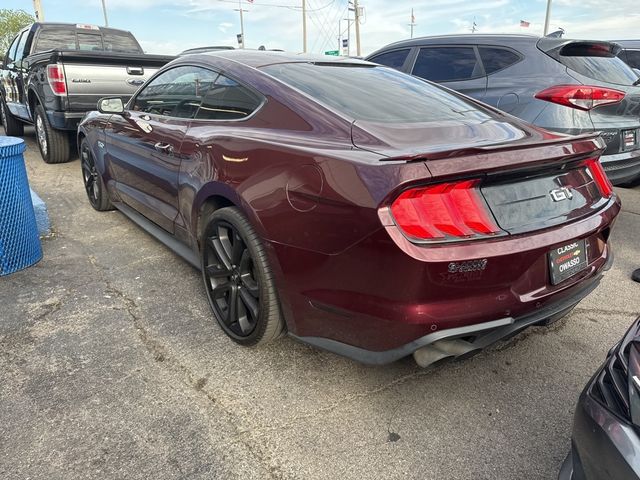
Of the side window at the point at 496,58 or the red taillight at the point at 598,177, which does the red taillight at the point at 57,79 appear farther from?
the red taillight at the point at 598,177

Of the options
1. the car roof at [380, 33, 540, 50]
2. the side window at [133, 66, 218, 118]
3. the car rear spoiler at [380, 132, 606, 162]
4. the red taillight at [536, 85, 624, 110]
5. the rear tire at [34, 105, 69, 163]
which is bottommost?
the rear tire at [34, 105, 69, 163]

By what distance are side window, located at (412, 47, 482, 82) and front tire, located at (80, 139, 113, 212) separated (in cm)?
358

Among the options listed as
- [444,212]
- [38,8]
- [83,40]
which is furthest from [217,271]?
[38,8]

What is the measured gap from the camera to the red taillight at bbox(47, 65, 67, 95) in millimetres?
5730

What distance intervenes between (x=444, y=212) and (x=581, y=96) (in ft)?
10.5

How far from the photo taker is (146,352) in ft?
8.61

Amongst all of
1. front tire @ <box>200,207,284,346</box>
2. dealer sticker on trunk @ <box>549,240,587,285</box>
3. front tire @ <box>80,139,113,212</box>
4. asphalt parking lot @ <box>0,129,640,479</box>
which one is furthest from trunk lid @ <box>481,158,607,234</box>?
front tire @ <box>80,139,113,212</box>

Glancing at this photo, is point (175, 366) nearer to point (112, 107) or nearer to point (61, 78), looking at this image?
point (112, 107)

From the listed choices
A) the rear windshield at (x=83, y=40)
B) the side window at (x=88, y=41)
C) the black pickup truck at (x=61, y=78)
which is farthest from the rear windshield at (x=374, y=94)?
the side window at (x=88, y=41)

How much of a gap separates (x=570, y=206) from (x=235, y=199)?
1.53 m

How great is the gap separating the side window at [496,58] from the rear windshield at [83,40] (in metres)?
5.60

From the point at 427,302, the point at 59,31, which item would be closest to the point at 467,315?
the point at 427,302

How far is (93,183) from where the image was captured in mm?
4898

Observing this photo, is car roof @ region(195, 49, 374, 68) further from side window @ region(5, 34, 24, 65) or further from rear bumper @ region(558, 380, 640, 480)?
side window @ region(5, 34, 24, 65)
